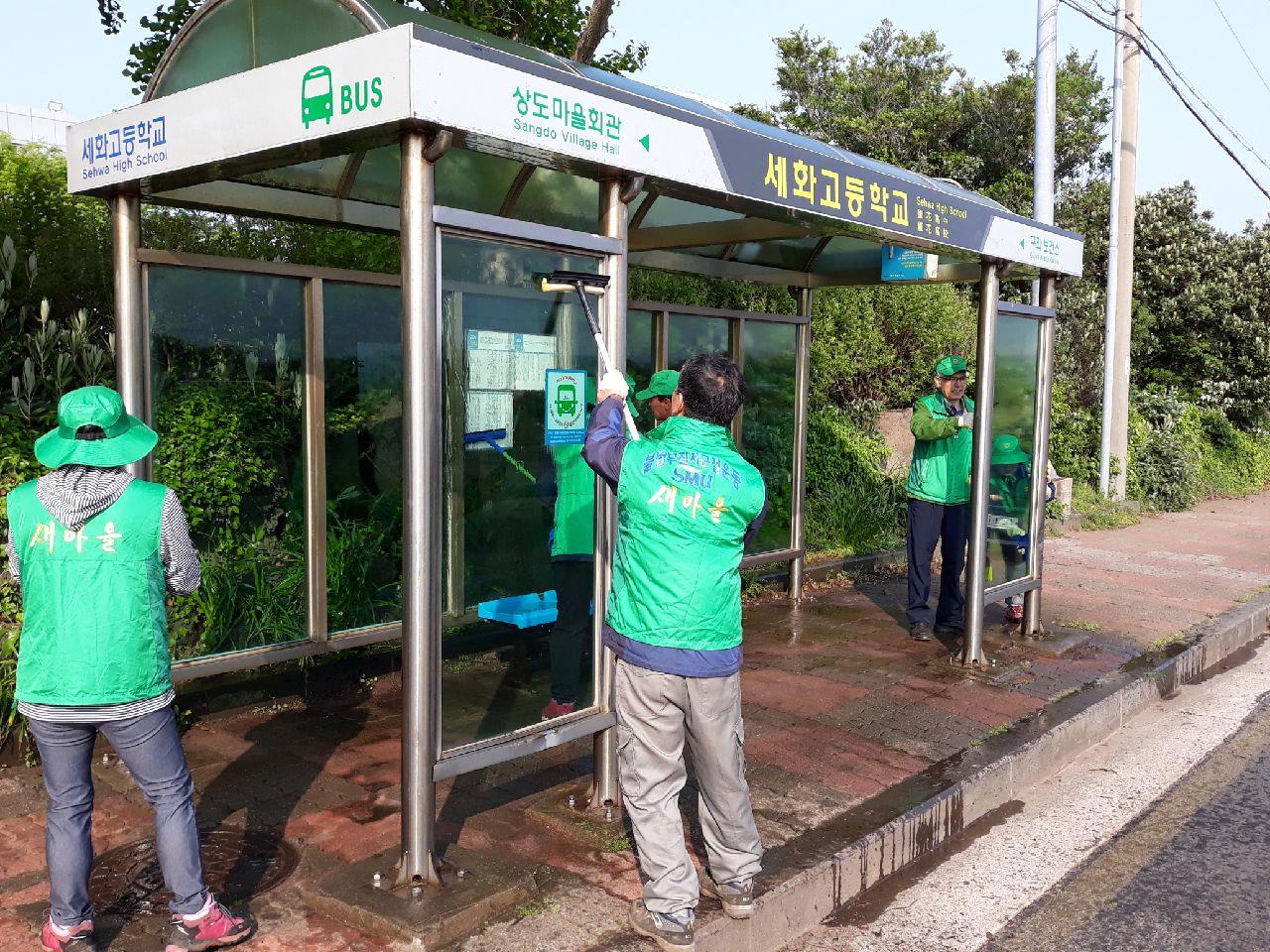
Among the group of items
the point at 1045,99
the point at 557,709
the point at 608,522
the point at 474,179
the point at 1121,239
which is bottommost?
the point at 557,709

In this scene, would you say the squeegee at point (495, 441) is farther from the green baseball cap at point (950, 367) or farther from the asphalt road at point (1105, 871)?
the green baseball cap at point (950, 367)

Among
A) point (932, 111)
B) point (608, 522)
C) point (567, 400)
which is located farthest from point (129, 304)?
point (932, 111)

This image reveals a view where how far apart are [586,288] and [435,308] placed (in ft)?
2.58

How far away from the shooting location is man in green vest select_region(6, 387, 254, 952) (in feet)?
9.98

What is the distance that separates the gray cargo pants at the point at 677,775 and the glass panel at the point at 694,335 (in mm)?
4299

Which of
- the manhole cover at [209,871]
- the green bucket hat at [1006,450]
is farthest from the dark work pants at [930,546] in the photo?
the manhole cover at [209,871]

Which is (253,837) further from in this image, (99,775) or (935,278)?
(935,278)

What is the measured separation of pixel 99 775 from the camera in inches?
178

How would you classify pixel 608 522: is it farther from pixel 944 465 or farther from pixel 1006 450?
pixel 1006 450

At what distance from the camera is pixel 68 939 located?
3.12 m

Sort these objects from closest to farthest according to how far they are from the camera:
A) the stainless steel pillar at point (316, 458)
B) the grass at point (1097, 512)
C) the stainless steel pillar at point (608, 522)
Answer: the stainless steel pillar at point (608, 522)
the stainless steel pillar at point (316, 458)
the grass at point (1097, 512)

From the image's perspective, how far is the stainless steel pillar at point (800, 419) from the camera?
8.16 m

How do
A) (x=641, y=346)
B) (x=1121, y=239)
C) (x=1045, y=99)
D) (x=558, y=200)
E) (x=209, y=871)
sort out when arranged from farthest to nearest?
(x=1121, y=239) < (x=1045, y=99) < (x=641, y=346) < (x=558, y=200) < (x=209, y=871)

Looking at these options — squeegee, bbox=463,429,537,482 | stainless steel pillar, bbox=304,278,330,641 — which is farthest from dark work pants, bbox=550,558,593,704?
stainless steel pillar, bbox=304,278,330,641
